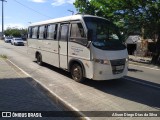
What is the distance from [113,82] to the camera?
1036 centimetres

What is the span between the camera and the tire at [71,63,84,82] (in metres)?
9.81

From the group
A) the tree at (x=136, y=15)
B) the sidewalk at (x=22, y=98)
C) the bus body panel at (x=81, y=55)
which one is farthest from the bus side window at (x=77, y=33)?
the tree at (x=136, y=15)

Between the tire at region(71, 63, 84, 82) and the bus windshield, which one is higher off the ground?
the bus windshield

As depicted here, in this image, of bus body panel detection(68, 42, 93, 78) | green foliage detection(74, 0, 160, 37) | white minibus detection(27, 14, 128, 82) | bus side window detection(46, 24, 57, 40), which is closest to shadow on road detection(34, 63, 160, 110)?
white minibus detection(27, 14, 128, 82)

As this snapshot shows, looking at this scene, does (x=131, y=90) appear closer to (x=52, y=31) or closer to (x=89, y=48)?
(x=89, y=48)

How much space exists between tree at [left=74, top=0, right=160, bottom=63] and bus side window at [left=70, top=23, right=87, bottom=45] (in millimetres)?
11088

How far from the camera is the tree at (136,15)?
64.5ft

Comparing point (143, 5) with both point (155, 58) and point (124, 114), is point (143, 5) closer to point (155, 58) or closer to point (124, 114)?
point (155, 58)

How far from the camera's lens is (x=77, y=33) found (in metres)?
9.90

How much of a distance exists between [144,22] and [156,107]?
14.4 meters

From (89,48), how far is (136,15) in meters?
12.8

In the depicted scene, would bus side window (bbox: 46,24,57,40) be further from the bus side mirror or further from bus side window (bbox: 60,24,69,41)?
A: the bus side mirror

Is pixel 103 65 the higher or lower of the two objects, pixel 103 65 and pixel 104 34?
the lower

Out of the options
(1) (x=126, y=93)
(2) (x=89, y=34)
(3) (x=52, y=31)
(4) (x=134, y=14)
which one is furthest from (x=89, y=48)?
(4) (x=134, y=14)
